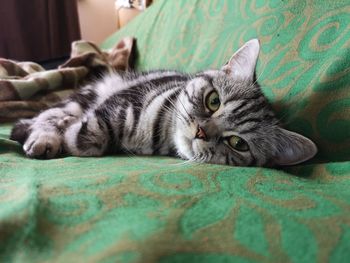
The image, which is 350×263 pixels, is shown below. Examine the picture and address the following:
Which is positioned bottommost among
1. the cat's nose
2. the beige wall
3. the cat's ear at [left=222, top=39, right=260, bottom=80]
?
the beige wall

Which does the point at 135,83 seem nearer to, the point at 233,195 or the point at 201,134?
the point at 201,134

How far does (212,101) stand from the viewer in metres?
0.96

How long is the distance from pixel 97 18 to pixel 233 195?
3662mm

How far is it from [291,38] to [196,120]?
14.7 inches

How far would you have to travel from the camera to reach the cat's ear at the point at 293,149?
81 centimetres

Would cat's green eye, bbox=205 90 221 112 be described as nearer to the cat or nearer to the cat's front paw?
the cat

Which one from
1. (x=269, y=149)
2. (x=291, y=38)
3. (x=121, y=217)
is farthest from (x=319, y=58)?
(x=121, y=217)

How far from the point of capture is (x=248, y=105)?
3.06ft

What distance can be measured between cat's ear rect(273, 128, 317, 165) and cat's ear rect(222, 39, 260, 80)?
214 mm

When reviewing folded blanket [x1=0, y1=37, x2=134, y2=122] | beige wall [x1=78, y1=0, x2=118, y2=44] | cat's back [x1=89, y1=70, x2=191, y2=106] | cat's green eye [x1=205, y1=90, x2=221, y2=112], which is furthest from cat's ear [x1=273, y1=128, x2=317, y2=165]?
beige wall [x1=78, y1=0, x2=118, y2=44]

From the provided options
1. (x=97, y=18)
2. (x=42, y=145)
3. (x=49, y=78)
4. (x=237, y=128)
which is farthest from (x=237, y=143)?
(x=97, y=18)

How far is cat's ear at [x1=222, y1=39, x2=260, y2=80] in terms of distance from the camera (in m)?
0.96

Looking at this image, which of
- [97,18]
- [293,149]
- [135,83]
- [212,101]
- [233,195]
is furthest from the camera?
[97,18]

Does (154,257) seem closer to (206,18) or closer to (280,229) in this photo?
(280,229)
